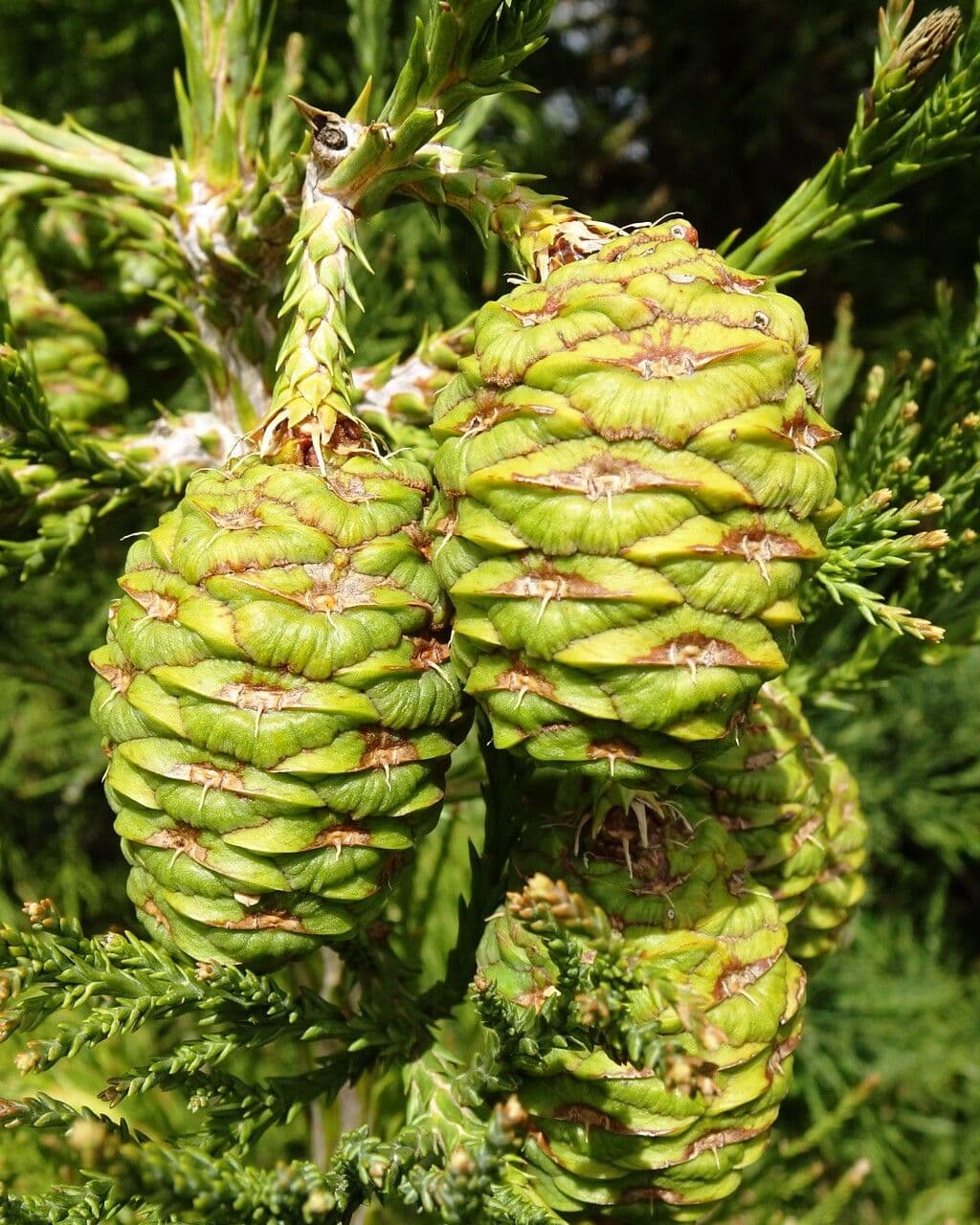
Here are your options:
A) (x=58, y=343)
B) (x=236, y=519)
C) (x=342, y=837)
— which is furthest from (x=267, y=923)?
(x=58, y=343)

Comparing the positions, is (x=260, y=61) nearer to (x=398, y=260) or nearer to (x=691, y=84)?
(x=398, y=260)

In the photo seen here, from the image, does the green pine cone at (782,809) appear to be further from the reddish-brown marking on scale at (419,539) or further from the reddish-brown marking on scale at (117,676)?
the reddish-brown marking on scale at (117,676)

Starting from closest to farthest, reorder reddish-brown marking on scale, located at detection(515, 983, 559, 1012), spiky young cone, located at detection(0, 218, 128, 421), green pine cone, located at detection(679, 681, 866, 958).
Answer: reddish-brown marking on scale, located at detection(515, 983, 559, 1012)
green pine cone, located at detection(679, 681, 866, 958)
spiky young cone, located at detection(0, 218, 128, 421)

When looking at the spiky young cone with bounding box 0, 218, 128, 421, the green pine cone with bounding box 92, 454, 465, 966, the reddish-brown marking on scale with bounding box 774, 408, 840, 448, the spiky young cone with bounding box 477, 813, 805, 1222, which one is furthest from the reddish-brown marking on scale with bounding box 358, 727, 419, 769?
the spiky young cone with bounding box 0, 218, 128, 421

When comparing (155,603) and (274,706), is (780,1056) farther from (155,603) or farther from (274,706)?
(155,603)

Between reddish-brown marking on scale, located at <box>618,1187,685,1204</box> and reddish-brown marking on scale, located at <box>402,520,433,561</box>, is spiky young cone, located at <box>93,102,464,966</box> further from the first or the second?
reddish-brown marking on scale, located at <box>618,1187,685,1204</box>

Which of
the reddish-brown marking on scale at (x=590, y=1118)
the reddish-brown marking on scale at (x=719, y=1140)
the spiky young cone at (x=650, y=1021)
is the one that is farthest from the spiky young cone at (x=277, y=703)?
the reddish-brown marking on scale at (x=719, y=1140)
